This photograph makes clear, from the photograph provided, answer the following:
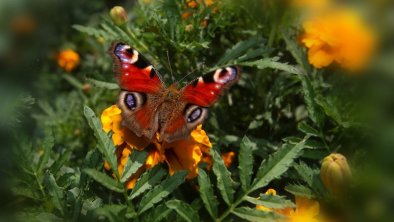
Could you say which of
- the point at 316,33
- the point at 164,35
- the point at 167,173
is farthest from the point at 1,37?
the point at 316,33

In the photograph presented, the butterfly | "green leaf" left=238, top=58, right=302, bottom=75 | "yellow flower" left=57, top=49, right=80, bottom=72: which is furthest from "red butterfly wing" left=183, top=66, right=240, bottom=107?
"yellow flower" left=57, top=49, right=80, bottom=72

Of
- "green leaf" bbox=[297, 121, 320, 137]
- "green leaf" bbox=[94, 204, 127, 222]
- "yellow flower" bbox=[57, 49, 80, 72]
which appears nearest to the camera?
"green leaf" bbox=[94, 204, 127, 222]

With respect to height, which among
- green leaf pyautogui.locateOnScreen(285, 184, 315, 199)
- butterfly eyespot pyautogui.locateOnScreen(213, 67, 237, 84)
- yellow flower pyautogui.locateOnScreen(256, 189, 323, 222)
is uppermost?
butterfly eyespot pyautogui.locateOnScreen(213, 67, 237, 84)

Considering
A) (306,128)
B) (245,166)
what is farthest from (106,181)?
(306,128)

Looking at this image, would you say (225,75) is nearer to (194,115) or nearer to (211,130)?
(194,115)

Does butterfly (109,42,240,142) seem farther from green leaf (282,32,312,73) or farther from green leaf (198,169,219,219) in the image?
green leaf (282,32,312,73)

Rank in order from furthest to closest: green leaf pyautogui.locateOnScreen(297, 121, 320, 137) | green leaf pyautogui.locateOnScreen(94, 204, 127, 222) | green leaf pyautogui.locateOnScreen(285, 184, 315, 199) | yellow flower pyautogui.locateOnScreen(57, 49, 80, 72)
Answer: yellow flower pyautogui.locateOnScreen(57, 49, 80, 72)
green leaf pyautogui.locateOnScreen(297, 121, 320, 137)
green leaf pyautogui.locateOnScreen(285, 184, 315, 199)
green leaf pyautogui.locateOnScreen(94, 204, 127, 222)

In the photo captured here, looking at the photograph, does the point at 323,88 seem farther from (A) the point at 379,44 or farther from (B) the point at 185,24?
(A) the point at 379,44
